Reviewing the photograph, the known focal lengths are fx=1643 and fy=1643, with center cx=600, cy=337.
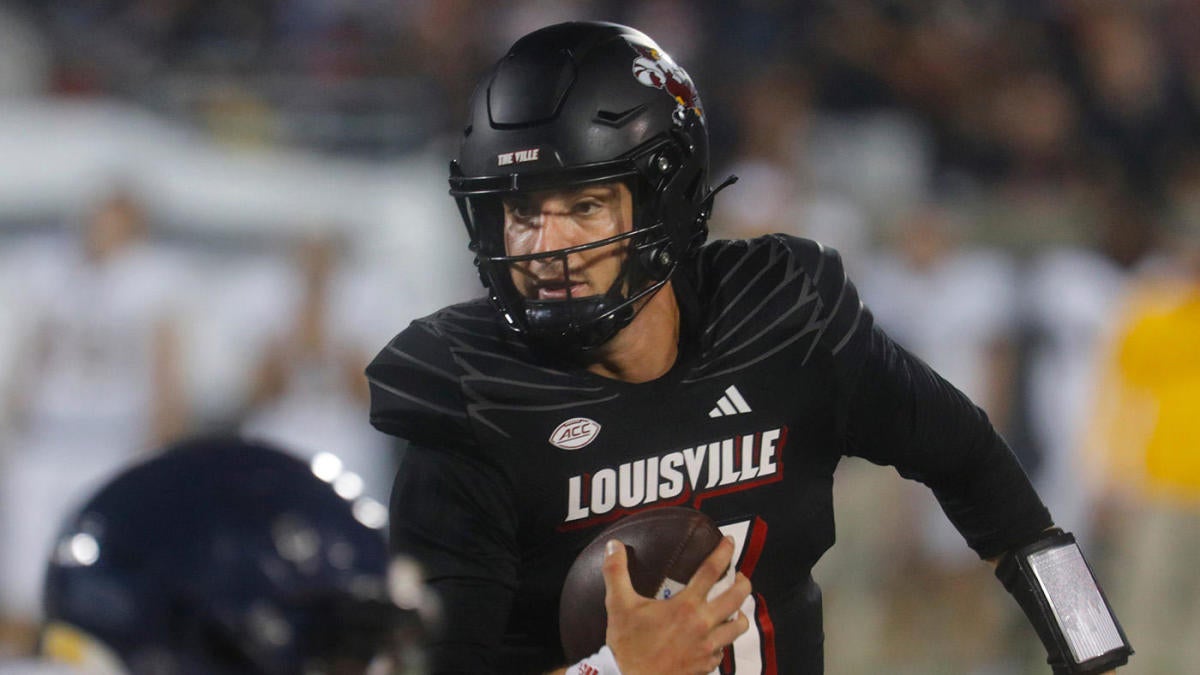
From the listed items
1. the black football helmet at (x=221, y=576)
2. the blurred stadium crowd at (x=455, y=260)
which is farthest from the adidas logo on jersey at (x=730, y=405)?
the blurred stadium crowd at (x=455, y=260)

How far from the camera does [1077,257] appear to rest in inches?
258

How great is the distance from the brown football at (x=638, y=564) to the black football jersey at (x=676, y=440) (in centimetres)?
7

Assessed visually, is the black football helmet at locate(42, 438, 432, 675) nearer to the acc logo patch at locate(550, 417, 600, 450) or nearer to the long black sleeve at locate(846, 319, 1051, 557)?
the acc logo patch at locate(550, 417, 600, 450)

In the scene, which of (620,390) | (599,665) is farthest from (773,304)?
(599,665)

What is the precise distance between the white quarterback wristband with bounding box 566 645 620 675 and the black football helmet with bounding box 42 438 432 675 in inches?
22.6

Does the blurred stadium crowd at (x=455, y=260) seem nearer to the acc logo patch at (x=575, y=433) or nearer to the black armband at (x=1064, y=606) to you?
the black armband at (x=1064, y=606)

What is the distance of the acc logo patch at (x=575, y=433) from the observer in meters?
2.31

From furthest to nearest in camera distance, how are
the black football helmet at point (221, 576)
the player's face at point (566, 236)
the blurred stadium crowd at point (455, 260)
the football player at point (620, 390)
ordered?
the blurred stadium crowd at point (455, 260)
the player's face at point (566, 236)
the football player at point (620, 390)
the black football helmet at point (221, 576)

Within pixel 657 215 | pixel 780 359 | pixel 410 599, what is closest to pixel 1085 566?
pixel 780 359

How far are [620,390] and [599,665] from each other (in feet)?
1.33

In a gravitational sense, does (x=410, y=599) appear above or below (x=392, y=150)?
below

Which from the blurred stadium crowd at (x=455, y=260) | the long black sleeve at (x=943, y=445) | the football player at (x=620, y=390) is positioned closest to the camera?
the football player at (x=620, y=390)

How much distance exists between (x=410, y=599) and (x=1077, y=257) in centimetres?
535

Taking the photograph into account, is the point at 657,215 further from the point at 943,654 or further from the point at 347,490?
the point at 943,654
